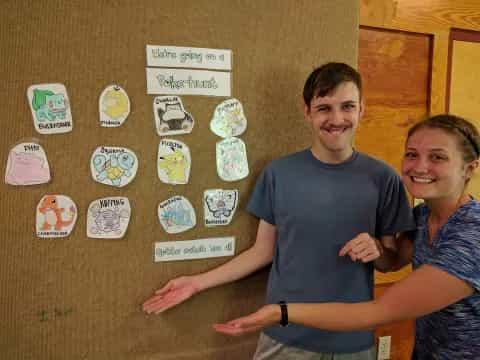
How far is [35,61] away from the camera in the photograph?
1.06m

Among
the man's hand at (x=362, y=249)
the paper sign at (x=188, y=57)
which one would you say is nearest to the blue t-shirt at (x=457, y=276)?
the man's hand at (x=362, y=249)

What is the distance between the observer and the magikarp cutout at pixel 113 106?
1.11 metres

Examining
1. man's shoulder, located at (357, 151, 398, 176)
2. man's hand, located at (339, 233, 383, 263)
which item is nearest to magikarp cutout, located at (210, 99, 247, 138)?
man's shoulder, located at (357, 151, 398, 176)

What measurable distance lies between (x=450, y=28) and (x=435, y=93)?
29 cm

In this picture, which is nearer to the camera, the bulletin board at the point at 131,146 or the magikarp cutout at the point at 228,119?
the bulletin board at the point at 131,146

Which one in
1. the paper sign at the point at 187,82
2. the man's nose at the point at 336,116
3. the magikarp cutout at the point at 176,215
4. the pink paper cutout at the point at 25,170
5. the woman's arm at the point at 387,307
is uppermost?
the paper sign at the point at 187,82

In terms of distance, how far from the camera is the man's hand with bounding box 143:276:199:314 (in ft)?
3.86

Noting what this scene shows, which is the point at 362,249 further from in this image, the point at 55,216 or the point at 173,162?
the point at 55,216

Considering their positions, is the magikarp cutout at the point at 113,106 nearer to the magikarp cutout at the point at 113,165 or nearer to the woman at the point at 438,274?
the magikarp cutout at the point at 113,165

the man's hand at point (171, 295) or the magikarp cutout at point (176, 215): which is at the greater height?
the magikarp cutout at point (176, 215)

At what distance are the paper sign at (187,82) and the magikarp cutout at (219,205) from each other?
0.30m

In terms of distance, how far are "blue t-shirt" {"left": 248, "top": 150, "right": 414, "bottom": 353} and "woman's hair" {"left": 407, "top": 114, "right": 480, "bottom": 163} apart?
0.22 m

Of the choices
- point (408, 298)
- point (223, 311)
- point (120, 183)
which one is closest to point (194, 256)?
point (223, 311)

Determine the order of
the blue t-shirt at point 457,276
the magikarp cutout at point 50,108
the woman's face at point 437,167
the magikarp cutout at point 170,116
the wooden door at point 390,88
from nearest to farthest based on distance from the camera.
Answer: the blue t-shirt at point 457,276 < the woman's face at point 437,167 < the magikarp cutout at point 50,108 < the magikarp cutout at point 170,116 < the wooden door at point 390,88
